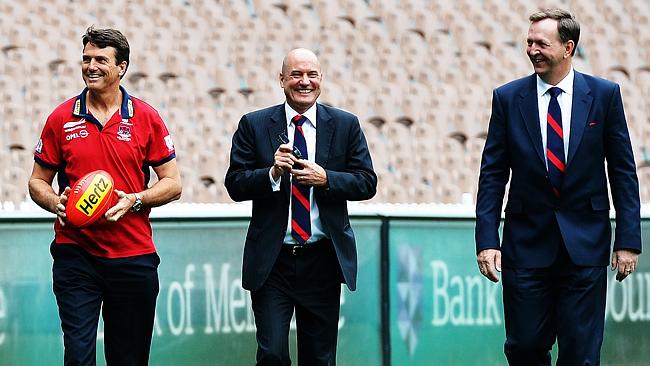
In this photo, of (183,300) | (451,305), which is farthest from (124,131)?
(451,305)

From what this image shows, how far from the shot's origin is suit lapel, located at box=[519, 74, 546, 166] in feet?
14.5

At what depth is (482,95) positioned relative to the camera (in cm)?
1439

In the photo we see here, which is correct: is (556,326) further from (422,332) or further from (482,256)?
(422,332)

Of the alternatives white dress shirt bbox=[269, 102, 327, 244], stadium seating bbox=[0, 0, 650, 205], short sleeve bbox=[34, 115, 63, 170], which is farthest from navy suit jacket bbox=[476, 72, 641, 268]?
stadium seating bbox=[0, 0, 650, 205]

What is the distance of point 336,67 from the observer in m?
14.1

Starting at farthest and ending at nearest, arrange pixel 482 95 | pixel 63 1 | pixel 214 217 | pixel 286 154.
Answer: pixel 482 95, pixel 63 1, pixel 214 217, pixel 286 154

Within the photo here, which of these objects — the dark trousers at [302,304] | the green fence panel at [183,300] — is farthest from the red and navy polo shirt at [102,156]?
the green fence panel at [183,300]

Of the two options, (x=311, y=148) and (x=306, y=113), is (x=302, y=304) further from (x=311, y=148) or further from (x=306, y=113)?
(x=306, y=113)

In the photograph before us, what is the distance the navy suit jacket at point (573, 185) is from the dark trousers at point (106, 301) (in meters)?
1.35

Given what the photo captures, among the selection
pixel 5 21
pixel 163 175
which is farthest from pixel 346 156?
pixel 5 21

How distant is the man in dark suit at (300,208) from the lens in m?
4.52

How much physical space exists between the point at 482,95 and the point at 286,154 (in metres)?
10.3

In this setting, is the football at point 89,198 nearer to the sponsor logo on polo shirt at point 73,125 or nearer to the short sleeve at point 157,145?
the sponsor logo on polo shirt at point 73,125

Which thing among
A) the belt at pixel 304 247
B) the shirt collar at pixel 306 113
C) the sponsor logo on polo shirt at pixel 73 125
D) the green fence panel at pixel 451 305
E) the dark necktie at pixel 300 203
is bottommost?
the green fence panel at pixel 451 305
